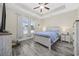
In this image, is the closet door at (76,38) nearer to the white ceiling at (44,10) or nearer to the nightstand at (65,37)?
the nightstand at (65,37)

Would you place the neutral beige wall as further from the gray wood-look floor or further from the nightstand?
the gray wood-look floor

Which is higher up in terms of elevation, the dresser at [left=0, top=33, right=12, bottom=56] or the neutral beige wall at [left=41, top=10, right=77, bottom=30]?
the neutral beige wall at [left=41, top=10, right=77, bottom=30]

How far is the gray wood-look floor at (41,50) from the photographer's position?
2.16m

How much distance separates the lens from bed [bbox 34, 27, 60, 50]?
2.21m

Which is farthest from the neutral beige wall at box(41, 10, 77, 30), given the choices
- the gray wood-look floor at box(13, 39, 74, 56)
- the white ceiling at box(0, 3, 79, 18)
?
the gray wood-look floor at box(13, 39, 74, 56)

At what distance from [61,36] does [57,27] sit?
219 mm

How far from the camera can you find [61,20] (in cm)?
226

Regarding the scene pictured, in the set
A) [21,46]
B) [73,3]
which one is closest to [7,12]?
[21,46]

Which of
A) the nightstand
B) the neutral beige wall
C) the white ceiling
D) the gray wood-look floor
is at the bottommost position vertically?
the gray wood-look floor

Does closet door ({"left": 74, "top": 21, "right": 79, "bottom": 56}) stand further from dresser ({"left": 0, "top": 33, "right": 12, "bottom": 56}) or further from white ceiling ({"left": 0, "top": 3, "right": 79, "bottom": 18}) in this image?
dresser ({"left": 0, "top": 33, "right": 12, "bottom": 56})

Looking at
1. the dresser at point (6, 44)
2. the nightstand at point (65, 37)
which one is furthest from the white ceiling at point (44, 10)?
the dresser at point (6, 44)

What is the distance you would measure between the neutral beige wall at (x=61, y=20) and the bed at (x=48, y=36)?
12cm

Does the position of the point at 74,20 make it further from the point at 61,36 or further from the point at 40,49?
the point at 40,49

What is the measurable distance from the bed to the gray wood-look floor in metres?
0.09
